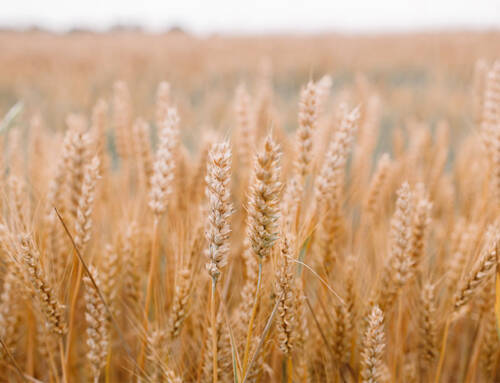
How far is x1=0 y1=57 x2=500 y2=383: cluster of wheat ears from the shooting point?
0.65 meters

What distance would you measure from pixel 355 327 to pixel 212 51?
35.3 ft

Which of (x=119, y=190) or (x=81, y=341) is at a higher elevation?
(x=119, y=190)

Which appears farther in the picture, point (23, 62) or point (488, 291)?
point (23, 62)

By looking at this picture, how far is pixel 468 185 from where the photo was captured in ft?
5.10

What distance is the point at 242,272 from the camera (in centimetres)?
93

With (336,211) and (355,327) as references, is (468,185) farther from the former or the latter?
(355,327)

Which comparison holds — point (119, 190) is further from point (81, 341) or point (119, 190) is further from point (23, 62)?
point (23, 62)

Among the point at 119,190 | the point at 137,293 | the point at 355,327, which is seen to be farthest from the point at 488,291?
the point at 119,190

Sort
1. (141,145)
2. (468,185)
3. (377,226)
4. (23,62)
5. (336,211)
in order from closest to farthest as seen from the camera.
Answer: (336,211) < (141,145) < (377,226) < (468,185) < (23,62)

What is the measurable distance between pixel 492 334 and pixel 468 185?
31.4 inches

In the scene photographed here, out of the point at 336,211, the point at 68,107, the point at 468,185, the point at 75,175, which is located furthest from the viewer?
the point at 68,107

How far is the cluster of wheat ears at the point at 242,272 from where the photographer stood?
65 cm

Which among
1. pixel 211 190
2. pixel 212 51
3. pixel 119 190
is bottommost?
pixel 211 190

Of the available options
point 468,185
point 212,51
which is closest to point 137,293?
point 468,185
